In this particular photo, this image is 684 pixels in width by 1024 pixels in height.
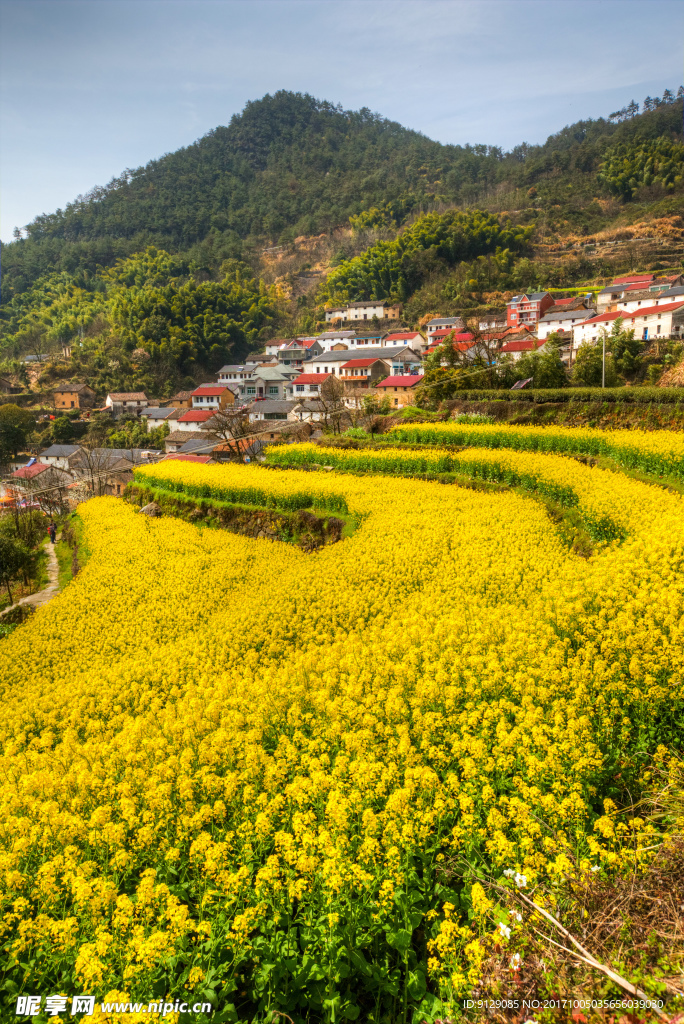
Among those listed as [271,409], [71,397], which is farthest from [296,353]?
[71,397]

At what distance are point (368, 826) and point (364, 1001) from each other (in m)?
1.11

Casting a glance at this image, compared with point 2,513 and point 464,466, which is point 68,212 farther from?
point 464,466

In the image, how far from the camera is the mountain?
109 meters

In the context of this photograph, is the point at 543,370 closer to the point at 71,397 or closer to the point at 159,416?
the point at 159,416

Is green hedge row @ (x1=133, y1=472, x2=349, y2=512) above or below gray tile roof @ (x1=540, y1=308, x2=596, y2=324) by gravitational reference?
below

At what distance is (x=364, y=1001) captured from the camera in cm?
382

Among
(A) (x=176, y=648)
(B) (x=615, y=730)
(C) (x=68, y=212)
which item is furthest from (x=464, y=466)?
(C) (x=68, y=212)

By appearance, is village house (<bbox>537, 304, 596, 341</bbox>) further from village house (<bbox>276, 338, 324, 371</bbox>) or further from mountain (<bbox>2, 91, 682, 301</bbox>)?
mountain (<bbox>2, 91, 682, 301</bbox>)

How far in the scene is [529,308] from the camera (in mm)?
64062

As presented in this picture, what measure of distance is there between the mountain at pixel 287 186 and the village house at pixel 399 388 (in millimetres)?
63476

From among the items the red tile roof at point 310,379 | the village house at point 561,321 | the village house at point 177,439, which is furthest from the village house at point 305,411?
the village house at point 561,321

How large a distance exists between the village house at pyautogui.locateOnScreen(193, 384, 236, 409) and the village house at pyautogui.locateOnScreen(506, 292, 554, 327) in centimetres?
3583

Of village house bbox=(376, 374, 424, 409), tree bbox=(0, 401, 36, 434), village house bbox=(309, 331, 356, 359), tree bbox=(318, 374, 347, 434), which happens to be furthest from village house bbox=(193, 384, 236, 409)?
tree bbox=(318, 374, 347, 434)

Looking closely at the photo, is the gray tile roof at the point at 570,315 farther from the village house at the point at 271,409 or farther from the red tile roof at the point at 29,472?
the red tile roof at the point at 29,472
